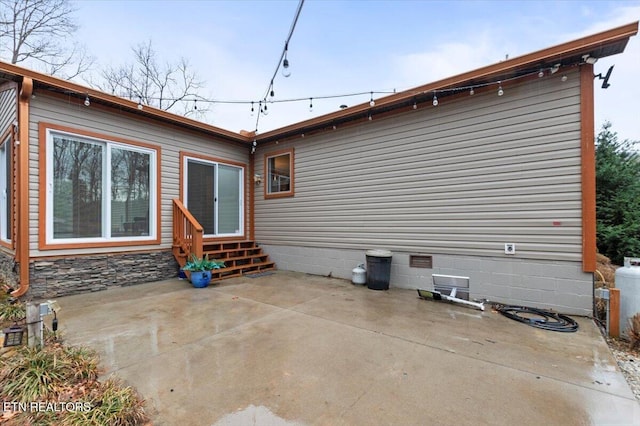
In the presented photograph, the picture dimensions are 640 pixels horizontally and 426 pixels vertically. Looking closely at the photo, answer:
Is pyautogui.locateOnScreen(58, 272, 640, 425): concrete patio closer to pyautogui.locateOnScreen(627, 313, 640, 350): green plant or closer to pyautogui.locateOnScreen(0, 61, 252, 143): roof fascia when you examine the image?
pyautogui.locateOnScreen(627, 313, 640, 350): green plant

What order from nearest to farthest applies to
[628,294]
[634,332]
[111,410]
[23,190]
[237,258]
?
1. [111,410]
2. [634,332]
3. [628,294]
4. [23,190]
5. [237,258]

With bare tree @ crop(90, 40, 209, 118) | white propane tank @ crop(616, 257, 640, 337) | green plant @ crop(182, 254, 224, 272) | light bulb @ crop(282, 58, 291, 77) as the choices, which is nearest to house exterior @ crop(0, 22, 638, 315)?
green plant @ crop(182, 254, 224, 272)

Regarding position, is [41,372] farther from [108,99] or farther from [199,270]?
[108,99]

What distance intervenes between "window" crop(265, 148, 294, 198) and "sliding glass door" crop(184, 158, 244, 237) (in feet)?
2.48

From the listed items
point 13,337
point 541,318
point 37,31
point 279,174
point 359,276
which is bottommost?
point 541,318

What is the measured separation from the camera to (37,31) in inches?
Answer: 369

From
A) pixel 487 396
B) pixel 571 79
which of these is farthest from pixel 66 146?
pixel 571 79

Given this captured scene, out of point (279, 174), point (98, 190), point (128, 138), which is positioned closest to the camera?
point (98, 190)

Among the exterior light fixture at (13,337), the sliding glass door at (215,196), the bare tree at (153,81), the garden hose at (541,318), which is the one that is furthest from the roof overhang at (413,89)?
the bare tree at (153,81)

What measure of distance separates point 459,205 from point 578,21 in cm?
390

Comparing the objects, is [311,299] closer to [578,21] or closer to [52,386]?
[52,386]

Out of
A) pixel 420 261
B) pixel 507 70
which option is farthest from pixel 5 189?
pixel 507 70

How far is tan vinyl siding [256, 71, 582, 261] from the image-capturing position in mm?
3955

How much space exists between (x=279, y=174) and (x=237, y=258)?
233 centimetres
